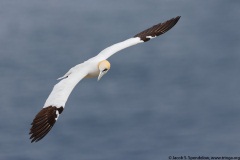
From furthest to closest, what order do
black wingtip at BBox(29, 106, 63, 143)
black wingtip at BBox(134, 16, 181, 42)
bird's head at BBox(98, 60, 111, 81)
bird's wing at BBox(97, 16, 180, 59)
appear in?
black wingtip at BBox(134, 16, 181, 42) < bird's wing at BBox(97, 16, 180, 59) < bird's head at BBox(98, 60, 111, 81) < black wingtip at BBox(29, 106, 63, 143)

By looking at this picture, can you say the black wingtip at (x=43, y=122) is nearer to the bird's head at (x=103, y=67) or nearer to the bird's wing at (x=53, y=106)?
the bird's wing at (x=53, y=106)

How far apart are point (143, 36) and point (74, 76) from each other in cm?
642

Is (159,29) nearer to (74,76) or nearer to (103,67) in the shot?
(103,67)

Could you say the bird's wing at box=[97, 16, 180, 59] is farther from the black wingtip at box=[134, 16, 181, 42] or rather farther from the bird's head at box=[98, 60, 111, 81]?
the bird's head at box=[98, 60, 111, 81]

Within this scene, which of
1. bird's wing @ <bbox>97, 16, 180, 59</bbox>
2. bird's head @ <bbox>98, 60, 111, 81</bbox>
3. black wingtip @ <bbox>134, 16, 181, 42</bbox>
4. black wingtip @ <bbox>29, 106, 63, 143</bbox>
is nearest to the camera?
black wingtip @ <bbox>29, 106, 63, 143</bbox>

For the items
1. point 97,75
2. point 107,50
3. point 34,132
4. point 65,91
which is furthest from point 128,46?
point 34,132

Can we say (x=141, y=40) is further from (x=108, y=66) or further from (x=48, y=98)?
(x=48, y=98)

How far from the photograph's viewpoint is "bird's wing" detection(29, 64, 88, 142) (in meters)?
24.3

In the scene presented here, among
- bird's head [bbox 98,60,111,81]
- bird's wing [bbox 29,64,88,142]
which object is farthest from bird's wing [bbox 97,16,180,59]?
bird's wing [bbox 29,64,88,142]

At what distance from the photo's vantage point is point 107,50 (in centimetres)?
3067

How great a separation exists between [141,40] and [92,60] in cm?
377

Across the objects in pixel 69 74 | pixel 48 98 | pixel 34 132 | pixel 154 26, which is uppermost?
pixel 154 26

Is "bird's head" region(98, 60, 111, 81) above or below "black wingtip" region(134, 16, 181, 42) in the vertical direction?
below

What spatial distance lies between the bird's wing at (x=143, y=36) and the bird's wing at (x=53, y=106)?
3.13 meters
